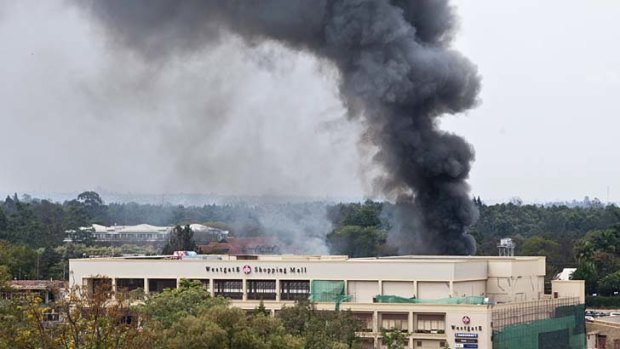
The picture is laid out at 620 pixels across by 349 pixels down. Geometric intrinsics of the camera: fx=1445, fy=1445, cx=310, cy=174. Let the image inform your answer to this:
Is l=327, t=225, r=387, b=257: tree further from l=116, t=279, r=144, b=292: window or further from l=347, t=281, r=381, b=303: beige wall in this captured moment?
l=347, t=281, r=381, b=303: beige wall

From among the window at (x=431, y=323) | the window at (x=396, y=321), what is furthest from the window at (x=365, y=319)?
the window at (x=431, y=323)

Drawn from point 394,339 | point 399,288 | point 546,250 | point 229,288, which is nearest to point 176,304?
point 394,339

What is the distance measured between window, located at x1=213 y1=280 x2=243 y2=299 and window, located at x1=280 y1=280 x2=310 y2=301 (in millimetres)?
2226

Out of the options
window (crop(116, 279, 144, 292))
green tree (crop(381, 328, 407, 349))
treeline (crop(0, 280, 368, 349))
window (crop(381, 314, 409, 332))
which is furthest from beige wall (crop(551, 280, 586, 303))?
window (crop(116, 279, 144, 292))

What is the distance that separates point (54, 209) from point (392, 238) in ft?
305

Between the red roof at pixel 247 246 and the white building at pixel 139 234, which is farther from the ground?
the white building at pixel 139 234

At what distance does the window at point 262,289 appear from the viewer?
69250 mm

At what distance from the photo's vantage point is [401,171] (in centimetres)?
8188

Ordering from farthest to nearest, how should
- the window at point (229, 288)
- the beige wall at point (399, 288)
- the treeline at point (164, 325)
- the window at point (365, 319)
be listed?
the window at point (229, 288) → the beige wall at point (399, 288) → the window at point (365, 319) → the treeline at point (164, 325)

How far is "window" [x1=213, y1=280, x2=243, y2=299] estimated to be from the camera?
70000 mm

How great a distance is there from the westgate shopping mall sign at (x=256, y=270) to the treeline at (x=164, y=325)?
9.94 ft

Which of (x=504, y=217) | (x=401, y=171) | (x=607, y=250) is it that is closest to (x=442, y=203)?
(x=401, y=171)

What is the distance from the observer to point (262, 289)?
228ft

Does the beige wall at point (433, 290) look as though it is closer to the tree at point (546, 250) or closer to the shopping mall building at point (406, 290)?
the shopping mall building at point (406, 290)
